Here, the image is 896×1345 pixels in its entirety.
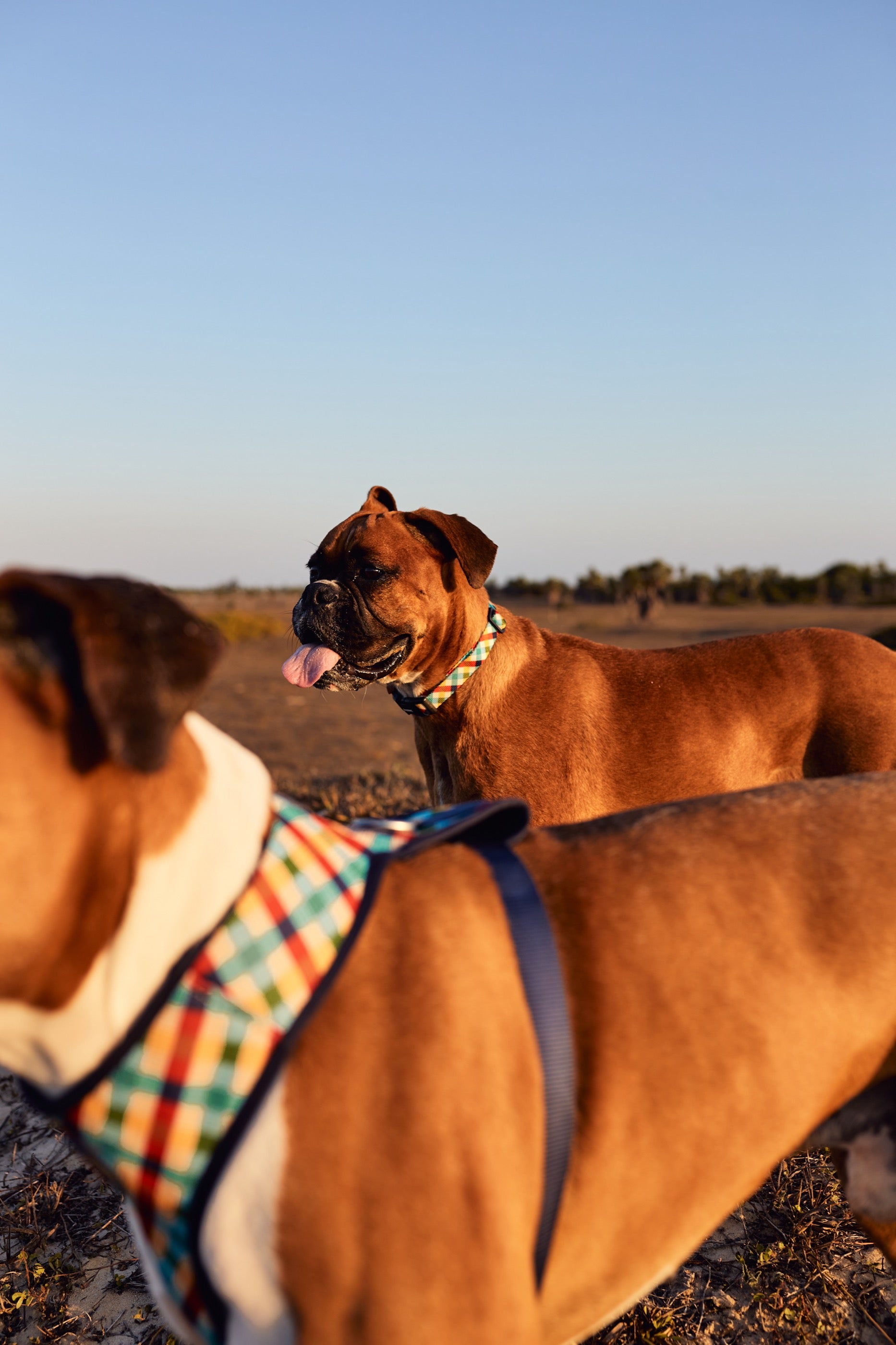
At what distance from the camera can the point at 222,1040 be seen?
4.63 feet

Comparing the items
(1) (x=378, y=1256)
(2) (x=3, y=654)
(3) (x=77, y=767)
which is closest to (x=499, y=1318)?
(1) (x=378, y=1256)

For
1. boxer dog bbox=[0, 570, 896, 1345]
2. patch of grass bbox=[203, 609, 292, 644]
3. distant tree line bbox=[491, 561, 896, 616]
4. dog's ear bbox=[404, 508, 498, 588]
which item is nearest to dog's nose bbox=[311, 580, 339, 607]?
dog's ear bbox=[404, 508, 498, 588]

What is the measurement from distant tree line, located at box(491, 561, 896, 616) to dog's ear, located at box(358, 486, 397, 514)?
32.0m

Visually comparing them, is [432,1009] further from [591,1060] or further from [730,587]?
[730,587]

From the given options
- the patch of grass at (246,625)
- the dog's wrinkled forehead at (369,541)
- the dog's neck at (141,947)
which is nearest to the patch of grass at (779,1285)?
the dog's neck at (141,947)

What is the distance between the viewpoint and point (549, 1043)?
5.28ft

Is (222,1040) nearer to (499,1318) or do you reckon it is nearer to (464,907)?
(464,907)

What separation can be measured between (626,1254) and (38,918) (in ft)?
4.29

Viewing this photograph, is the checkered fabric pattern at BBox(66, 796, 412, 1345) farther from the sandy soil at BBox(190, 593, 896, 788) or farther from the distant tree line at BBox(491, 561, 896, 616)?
the distant tree line at BBox(491, 561, 896, 616)

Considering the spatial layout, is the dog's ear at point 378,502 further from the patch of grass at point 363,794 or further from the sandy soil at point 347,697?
the patch of grass at point 363,794

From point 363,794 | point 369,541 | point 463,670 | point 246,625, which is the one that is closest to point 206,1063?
point 463,670

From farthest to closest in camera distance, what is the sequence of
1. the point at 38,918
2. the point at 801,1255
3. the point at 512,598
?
the point at 512,598
the point at 801,1255
the point at 38,918

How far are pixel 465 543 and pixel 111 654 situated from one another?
3.52 m

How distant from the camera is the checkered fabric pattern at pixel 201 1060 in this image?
141 cm
